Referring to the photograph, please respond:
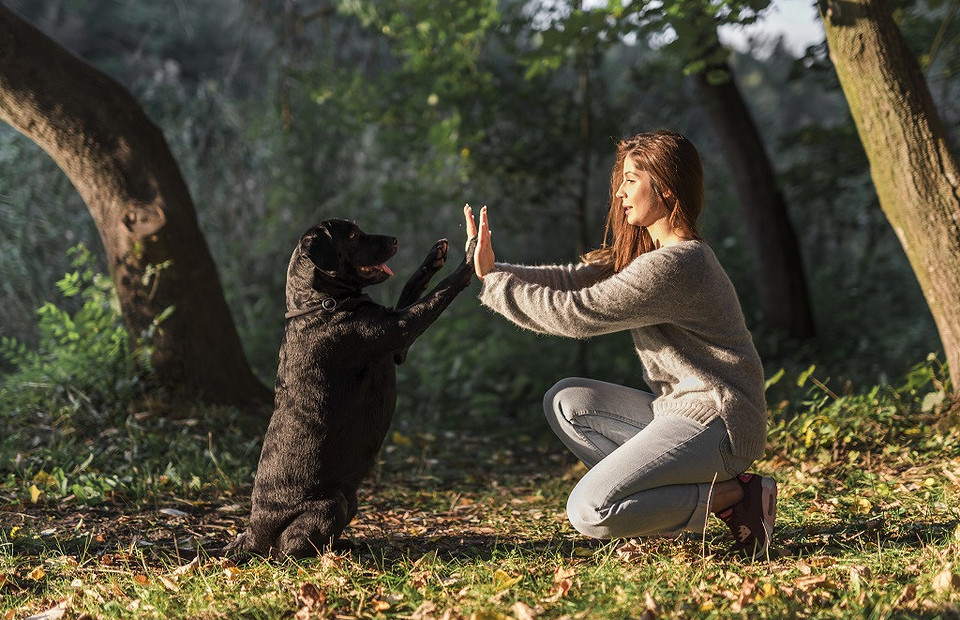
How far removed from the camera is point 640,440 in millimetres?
2863

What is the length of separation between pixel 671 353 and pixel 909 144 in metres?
2.18

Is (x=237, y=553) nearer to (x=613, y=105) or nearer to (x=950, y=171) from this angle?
(x=950, y=171)

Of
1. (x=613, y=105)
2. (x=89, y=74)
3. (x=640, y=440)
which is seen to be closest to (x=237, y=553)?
(x=640, y=440)

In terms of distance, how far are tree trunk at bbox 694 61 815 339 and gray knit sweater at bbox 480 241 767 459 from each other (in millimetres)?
5687

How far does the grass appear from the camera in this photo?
8.33 ft

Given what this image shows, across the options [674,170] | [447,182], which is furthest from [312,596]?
[447,182]

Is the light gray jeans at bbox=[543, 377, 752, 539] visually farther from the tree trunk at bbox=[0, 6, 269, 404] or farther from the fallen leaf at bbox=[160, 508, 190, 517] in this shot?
the tree trunk at bbox=[0, 6, 269, 404]

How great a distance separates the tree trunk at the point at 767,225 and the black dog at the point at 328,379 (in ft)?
19.4

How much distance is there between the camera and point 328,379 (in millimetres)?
2891

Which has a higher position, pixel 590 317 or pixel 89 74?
pixel 89 74

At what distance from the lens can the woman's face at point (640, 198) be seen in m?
2.95

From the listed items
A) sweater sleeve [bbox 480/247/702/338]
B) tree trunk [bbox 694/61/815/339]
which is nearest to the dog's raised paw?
Answer: sweater sleeve [bbox 480/247/702/338]

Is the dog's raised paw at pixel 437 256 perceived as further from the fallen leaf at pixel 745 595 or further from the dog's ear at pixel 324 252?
the fallen leaf at pixel 745 595

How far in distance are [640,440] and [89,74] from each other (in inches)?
146
